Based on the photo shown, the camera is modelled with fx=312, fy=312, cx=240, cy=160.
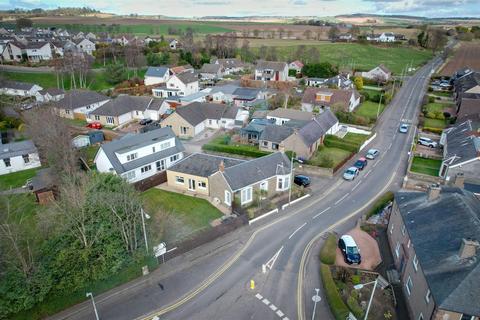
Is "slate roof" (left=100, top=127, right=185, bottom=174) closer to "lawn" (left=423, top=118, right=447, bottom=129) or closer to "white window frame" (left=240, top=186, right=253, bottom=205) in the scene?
"white window frame" (left=240, top=186, right=253, bottom=205)

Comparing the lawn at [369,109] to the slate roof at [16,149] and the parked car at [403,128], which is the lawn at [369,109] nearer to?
the parked car at [403,128]

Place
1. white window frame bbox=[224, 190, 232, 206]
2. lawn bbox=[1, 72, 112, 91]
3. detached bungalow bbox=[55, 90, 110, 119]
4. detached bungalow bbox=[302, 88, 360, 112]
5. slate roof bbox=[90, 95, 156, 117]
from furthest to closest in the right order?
lawn bbox=[1, 72, 112, 91] → detached bungalow bbox=[302, 88, 360, 112] → detached bungalow bbox=[55, 90, 110, 119] → slate roof bbox=[90, 95, 156, 117] → white window frame bbox=[224, 190, 232, 206]

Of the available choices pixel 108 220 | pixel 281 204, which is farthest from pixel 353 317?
pixel 108 220

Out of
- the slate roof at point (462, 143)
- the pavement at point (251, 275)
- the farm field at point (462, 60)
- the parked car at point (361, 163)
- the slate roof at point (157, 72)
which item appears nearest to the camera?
the pavement at point (251, 275)

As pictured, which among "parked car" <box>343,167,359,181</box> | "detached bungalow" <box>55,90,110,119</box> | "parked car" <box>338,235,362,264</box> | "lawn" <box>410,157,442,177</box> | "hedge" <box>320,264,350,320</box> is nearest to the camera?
A: "hedge" <box>320,264,350,320</box>

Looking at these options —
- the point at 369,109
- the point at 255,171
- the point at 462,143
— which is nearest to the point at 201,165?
the point at 255,171

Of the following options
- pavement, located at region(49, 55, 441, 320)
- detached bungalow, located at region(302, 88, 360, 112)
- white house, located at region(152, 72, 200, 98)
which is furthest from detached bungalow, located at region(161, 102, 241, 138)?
pavement, located at region(49, 55, 441, 320)

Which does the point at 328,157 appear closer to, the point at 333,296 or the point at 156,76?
the point at 333,296

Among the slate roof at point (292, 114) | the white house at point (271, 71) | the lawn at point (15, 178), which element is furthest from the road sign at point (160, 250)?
the white house at point (271, 71)
